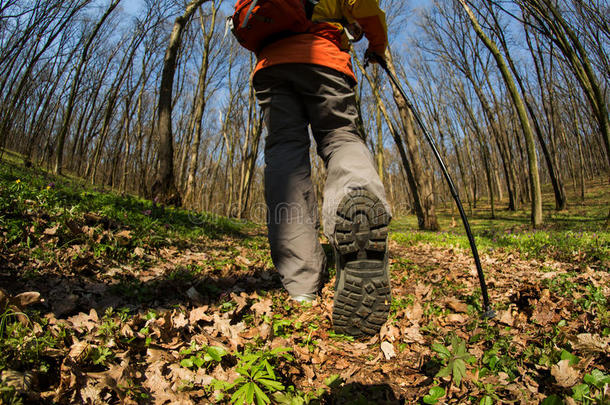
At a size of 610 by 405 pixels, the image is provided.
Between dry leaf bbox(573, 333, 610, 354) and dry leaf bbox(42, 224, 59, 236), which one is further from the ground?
dry leaf bbox(42, 224, 59, 236)

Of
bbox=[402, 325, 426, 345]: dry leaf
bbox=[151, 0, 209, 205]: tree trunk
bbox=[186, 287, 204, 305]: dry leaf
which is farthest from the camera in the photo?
bbox=[151, 0, 209, 205]: tree trunk

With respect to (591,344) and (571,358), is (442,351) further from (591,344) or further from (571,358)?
(591,344)

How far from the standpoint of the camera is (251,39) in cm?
204

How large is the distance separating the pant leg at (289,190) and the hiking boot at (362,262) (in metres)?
0.45

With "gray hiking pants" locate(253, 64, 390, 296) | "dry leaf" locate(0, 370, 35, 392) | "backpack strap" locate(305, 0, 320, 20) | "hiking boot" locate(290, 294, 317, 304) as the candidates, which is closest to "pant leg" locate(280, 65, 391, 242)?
"gray hiking pants" locate(253, 64, 390, 296)

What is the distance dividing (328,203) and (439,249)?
10.7 feet

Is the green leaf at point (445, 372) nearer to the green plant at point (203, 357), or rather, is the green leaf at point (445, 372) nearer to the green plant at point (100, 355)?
the green plant at point (203, 357)

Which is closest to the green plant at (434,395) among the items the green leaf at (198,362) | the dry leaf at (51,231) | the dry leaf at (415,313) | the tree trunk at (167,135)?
the dry leaf at (415,313)

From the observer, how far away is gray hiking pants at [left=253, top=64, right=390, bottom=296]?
195 cm

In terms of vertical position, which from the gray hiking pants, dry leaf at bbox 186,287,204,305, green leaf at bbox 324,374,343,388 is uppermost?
the gray hiking pants

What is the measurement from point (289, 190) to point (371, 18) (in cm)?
131

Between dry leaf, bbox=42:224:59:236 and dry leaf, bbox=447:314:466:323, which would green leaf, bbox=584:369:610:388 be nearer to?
dry leaf, bbox=447:314:466:323

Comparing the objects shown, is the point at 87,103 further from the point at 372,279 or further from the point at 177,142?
the point at 372,279

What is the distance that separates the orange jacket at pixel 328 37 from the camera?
193cm
